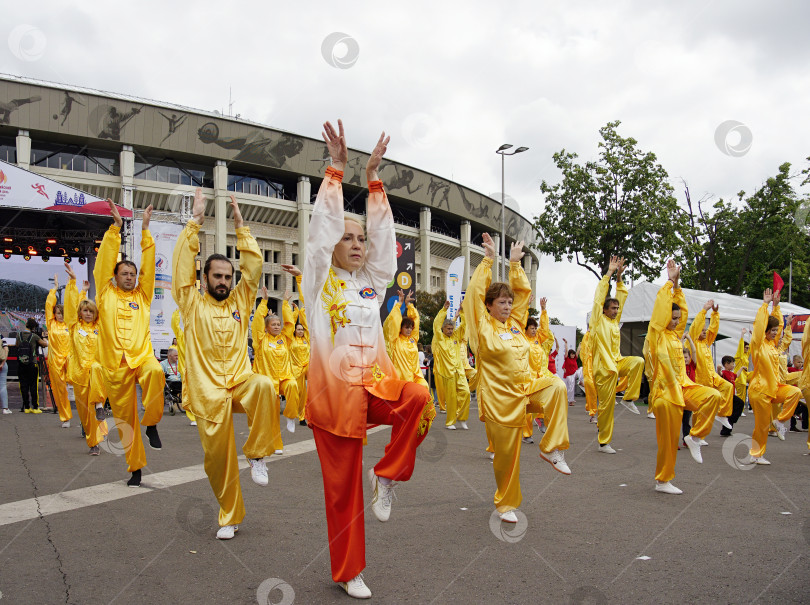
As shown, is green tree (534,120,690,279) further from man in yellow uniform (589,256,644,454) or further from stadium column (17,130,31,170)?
stadium column (17,130,31,170)

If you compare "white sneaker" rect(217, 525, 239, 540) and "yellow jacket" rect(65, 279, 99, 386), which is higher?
"yellow jacket" rect(65, 279, 99, 386)

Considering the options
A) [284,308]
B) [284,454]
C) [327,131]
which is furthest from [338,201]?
[284,308]

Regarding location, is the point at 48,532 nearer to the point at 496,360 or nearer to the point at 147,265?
the point at 147,265

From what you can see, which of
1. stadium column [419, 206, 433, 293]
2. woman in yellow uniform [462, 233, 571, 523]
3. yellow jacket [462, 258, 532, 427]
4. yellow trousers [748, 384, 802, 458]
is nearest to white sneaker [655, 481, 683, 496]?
woman in yellow uniform [462, 233, 571, 523]

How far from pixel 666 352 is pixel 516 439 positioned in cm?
237

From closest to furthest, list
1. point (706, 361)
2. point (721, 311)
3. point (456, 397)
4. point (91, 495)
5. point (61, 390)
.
→ 1. point (91, 495)
2. point (706, 361)
3. point (61, 390)
4. point (456, 397)
5. point (721, 311)

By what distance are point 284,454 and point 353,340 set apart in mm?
5274

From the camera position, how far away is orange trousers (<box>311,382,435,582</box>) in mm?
3545

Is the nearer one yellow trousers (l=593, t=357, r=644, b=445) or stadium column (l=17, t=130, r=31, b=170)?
yellow trousers (l=593, t=357, r=644, b=445)

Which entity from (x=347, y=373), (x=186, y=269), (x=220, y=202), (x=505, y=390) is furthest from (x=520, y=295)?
(x=220, y=202)

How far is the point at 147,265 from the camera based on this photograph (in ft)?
20.5

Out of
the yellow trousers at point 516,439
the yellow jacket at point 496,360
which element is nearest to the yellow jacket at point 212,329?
the yellow jacket at point 496,360

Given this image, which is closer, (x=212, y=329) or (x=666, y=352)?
(x=212, y=329)

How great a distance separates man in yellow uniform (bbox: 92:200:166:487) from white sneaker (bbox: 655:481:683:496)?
4.82 m
